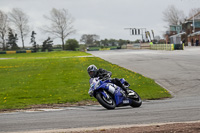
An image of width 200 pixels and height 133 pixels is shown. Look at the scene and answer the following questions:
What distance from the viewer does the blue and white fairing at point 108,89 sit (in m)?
11.2

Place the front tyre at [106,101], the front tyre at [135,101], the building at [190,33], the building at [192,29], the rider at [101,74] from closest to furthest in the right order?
the front tyre at [106,101], the rider at [101,74], the front tyre at [135,101], the building at [190,33], the building at [192,29]

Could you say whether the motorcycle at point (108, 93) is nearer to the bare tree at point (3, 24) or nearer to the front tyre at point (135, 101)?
the front tyre at point (135, 101)

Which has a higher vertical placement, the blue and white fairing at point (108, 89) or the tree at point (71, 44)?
the tree at point (71, 44)

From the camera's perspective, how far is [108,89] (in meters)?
11.2

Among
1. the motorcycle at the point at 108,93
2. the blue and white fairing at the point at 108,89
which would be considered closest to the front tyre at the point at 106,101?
the motorcycle at the point at 108,93

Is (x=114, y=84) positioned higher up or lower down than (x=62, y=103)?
higher up

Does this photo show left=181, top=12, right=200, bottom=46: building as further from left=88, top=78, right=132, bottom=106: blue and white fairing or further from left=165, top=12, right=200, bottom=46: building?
left=88, top=78, right=132, bottom=106: blue and white fairing

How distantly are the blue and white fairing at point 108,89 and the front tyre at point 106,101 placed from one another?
0.12 meters

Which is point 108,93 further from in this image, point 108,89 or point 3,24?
point 3,24

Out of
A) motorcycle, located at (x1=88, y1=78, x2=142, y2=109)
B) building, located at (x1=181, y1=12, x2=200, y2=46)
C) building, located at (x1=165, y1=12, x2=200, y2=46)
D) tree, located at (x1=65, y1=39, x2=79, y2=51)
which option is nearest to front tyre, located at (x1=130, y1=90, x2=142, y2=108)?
motorcycle, located at (x1=88, y1=78, x2=142, y2=109)

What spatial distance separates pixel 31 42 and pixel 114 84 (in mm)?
123251

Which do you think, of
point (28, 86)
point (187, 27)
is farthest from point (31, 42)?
point (28, 86)

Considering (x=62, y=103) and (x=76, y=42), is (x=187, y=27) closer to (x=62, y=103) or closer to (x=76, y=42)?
(x=76, y=42)

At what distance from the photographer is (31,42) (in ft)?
431
